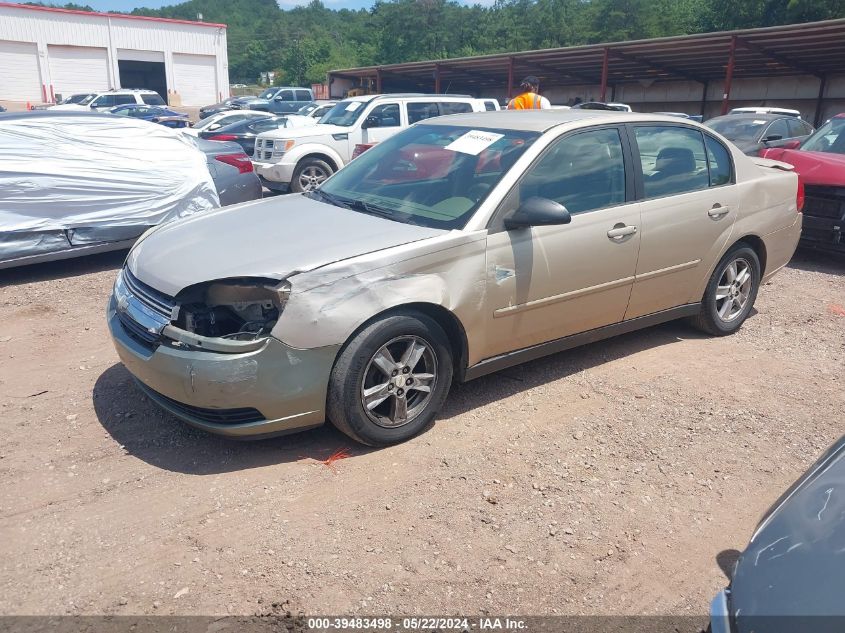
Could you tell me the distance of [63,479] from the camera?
3.57 metres

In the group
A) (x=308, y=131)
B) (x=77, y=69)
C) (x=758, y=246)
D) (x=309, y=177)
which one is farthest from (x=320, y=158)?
(x=77, y=69)

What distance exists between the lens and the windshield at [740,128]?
13.0 meters

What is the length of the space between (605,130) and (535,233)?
1.08 metres

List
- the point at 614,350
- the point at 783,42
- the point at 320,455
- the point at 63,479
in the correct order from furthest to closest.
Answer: the point at 783,42 < the point at 614,350 < the point at 320,455 < the point at 63,479

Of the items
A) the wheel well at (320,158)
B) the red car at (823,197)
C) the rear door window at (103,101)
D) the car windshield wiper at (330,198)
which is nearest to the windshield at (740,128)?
the red car at (823,197)

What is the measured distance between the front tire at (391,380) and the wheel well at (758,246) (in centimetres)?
298

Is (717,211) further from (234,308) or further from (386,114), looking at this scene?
(386,114)

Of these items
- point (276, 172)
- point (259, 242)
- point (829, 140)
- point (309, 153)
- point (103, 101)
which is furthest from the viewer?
point (103, 101)

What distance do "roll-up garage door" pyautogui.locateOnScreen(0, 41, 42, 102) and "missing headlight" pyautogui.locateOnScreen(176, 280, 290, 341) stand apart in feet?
161

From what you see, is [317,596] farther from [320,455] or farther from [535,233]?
[535,233]

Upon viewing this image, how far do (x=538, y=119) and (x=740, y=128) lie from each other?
33.6 ft

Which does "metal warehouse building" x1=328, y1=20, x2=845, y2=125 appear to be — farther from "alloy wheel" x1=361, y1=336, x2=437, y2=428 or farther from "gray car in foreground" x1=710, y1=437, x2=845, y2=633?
"gray car in foreground" x1=710, y1=437, x2=845, y2=633

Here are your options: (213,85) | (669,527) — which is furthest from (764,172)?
(213,85)

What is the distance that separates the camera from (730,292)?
569cm
